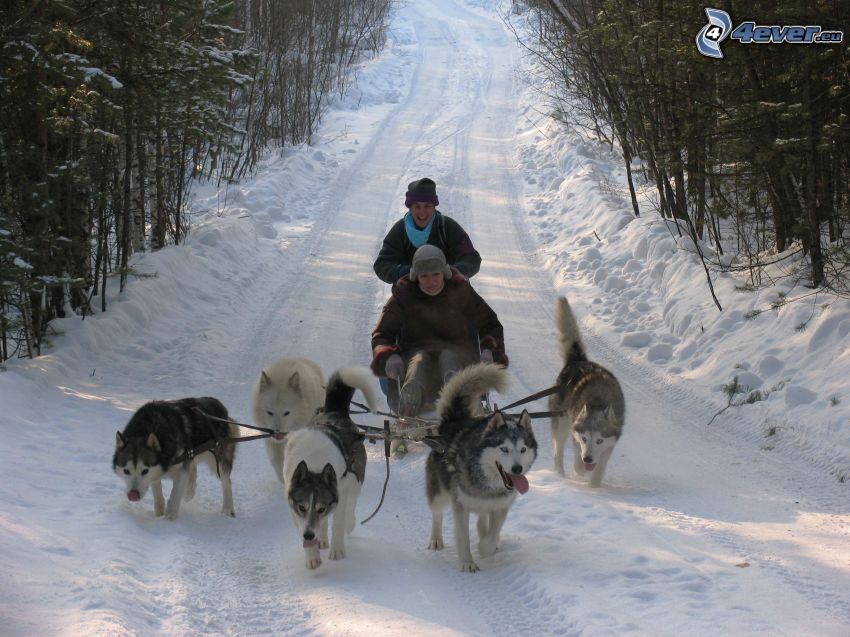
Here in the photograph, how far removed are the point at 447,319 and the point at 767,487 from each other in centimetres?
279

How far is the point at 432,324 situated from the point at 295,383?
1417 millimetres

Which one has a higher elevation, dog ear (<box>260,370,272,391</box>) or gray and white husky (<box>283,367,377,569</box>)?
dog ear (<box>260,370,272,391</box>)

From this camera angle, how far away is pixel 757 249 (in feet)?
32.6

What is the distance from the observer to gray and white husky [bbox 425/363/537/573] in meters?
4.67

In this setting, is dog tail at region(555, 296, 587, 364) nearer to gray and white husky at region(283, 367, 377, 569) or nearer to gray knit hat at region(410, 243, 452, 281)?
gray knit hat at region(410, 243, 452, 281)

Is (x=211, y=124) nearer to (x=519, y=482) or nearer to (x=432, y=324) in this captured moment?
(x=432, y=324)

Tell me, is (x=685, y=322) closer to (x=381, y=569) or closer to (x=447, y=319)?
(x=447, y=319)

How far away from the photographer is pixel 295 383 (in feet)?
Result: 20.4

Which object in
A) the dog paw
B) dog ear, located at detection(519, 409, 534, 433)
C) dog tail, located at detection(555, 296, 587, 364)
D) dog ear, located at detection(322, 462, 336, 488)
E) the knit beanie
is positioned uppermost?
the knit beanie

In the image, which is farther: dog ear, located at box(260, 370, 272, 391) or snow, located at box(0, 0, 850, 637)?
dog ear, located at box(260, 370, 272, 391)

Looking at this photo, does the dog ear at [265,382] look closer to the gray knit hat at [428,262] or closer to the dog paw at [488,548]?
the gray knit hat at [428,262]

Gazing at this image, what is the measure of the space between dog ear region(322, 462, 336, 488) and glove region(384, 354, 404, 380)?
2.02m

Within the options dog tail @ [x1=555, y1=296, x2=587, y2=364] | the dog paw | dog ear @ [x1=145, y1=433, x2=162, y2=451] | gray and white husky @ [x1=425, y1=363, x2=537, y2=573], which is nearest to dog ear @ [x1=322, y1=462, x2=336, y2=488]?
gray and white husky @ [x1=425, y1=363, x2=537, y2=573]

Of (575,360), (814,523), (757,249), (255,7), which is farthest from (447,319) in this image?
(255,7)
